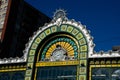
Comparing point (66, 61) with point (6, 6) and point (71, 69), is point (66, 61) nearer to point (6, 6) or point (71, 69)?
point (71, 69)

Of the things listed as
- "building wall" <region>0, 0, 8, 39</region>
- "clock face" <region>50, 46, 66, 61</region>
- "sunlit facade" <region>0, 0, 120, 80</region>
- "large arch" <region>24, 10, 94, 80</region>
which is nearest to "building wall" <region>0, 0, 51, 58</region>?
"building wall" <region>0, 0, 8, 39</region>

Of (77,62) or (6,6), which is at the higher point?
(6,6)

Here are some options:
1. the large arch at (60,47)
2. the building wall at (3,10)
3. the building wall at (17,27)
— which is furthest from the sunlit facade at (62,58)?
the building wall at (3,10)

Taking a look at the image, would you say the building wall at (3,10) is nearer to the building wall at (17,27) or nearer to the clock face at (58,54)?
the building wall at (17,27)

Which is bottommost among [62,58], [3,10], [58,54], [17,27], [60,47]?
[62,58]

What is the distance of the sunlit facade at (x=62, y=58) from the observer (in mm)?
42719

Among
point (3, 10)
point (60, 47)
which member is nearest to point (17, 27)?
point (3, 10)

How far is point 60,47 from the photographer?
47.9m

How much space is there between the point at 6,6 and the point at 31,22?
406 inches

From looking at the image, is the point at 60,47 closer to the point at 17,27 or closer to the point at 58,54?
the point at 58,54

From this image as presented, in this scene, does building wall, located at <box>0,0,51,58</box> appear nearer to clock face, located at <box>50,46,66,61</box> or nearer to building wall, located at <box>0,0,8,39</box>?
building wall, located at <box>0,0,8,39</box>

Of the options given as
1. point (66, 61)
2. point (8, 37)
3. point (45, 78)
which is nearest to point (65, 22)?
point (66, 61)

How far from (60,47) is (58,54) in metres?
1.36

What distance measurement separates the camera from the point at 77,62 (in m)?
44.8
